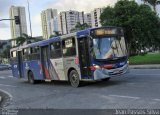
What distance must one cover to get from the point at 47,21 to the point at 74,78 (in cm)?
9010

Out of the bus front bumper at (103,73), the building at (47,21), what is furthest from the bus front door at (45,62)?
the building at (47,21)

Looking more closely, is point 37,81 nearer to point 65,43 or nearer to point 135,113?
point 65,43

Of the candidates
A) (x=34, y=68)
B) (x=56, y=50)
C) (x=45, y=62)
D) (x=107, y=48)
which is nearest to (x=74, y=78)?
(x=56, y=50)

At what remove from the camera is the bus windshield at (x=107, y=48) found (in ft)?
57.6

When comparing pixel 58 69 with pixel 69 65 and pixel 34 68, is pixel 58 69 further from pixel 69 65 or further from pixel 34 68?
pixel 34 68

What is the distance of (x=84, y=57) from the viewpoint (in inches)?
714

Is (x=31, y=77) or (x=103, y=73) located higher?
(x=103, y=73)

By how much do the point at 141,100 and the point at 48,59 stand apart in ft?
34.4

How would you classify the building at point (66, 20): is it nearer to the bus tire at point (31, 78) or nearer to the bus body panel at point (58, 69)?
the bus tire at point (31, 78)

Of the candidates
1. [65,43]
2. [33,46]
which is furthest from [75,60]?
[33,46]

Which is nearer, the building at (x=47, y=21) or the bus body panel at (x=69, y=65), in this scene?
the bus body panel at (x=69, y=65)

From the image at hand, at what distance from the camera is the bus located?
57.7 ft

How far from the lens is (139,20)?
5050 centimetres

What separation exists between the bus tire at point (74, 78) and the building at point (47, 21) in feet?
282
